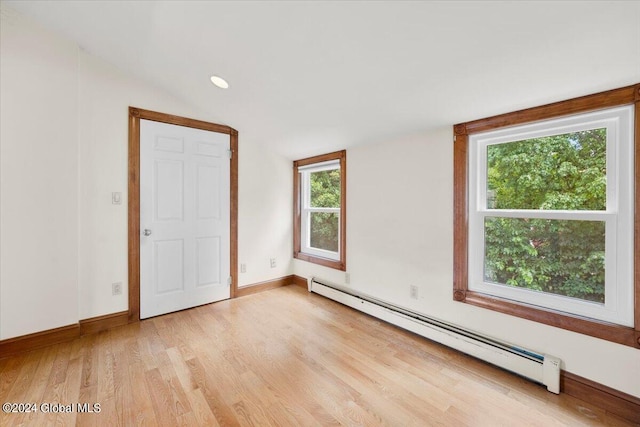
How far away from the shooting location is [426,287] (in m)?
2.39

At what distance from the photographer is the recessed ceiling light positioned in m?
2.34

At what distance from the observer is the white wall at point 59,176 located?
2.10 meters

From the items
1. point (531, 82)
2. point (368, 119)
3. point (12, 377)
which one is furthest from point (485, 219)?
point (12, 377)

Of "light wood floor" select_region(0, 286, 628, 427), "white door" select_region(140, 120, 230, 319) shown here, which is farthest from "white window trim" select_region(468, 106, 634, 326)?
"white door" select_region(140, 120, 230, 319)

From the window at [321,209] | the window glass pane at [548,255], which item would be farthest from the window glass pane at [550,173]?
the window at [321,209]

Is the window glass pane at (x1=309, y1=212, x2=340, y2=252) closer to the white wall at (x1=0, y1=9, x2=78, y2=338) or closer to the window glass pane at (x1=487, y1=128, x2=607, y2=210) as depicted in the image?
the window glass pane at (x1=487, y1=128, x2=607, y2=210)

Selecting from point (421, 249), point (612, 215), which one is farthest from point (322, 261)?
point (612, 215)

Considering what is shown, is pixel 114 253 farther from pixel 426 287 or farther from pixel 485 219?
pixel 485 219

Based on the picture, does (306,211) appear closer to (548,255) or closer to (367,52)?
(367,52)

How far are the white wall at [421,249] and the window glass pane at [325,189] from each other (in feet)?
1.05

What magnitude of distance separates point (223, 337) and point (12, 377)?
1323 mm

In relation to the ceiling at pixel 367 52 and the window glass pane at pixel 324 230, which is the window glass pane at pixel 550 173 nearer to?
the ceiling at pixel 367 52

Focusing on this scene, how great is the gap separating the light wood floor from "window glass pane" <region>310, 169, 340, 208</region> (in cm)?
154

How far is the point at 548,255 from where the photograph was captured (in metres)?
1.84
